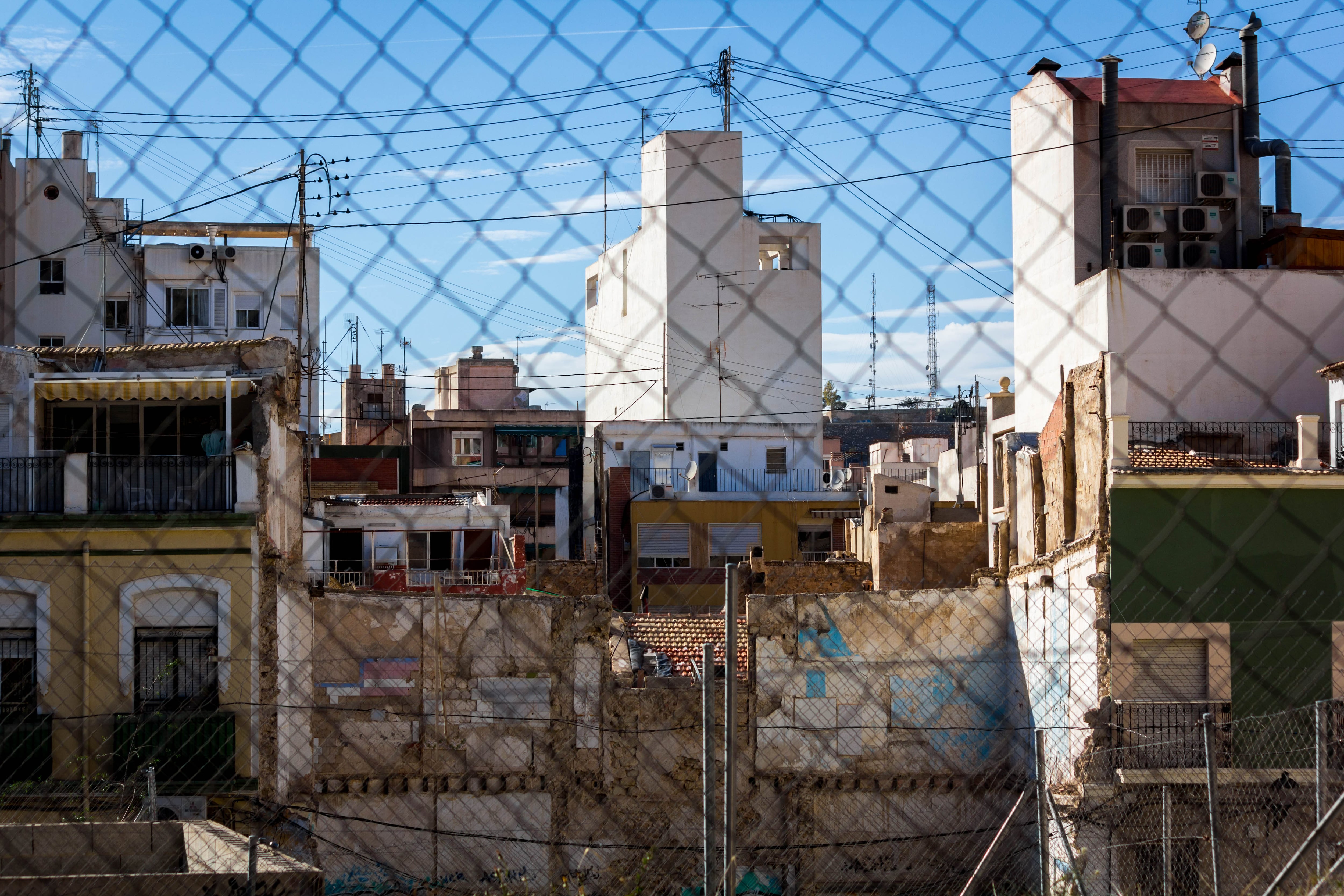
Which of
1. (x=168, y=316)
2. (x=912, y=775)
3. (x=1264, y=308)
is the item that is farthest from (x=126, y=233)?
(x=168, y=316)

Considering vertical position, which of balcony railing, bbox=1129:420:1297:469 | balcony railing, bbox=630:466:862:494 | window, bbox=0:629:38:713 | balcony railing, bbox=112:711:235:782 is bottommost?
balcony railing, bbox=112:711:235:782

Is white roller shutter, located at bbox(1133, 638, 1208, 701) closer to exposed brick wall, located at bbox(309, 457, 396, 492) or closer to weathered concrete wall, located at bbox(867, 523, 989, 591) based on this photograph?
weathered concrete wall, located at bbox(867, 523, 989, 591)

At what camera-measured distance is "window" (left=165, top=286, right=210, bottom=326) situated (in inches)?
682

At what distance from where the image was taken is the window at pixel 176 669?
9.62m

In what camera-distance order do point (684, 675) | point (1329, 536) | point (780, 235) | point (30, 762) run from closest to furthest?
1. point (1329, 536)
2. point (30, 762)
3. point (684, 675)
4. point (780, 235)

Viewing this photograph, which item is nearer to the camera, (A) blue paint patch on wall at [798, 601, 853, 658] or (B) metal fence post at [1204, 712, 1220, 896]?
(B) metal fence post at [1204, 712, 1220, 896]

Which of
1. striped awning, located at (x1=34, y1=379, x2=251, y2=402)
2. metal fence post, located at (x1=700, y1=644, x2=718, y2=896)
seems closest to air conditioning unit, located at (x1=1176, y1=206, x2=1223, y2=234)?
striped awning, located at (x1=34, y1=379, x2=251, y2=402)

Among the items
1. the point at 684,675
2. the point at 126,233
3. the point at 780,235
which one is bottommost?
the point at 684,675

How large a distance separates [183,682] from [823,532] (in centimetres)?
1033

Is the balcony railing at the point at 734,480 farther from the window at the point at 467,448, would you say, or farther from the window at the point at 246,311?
the window at the point at 246,311

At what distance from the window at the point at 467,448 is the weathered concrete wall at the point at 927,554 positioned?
9.84 metres

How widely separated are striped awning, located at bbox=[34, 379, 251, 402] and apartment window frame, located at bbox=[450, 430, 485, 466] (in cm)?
1156

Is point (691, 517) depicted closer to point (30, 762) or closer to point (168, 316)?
point (168, 316)

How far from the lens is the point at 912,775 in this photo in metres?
10.7
